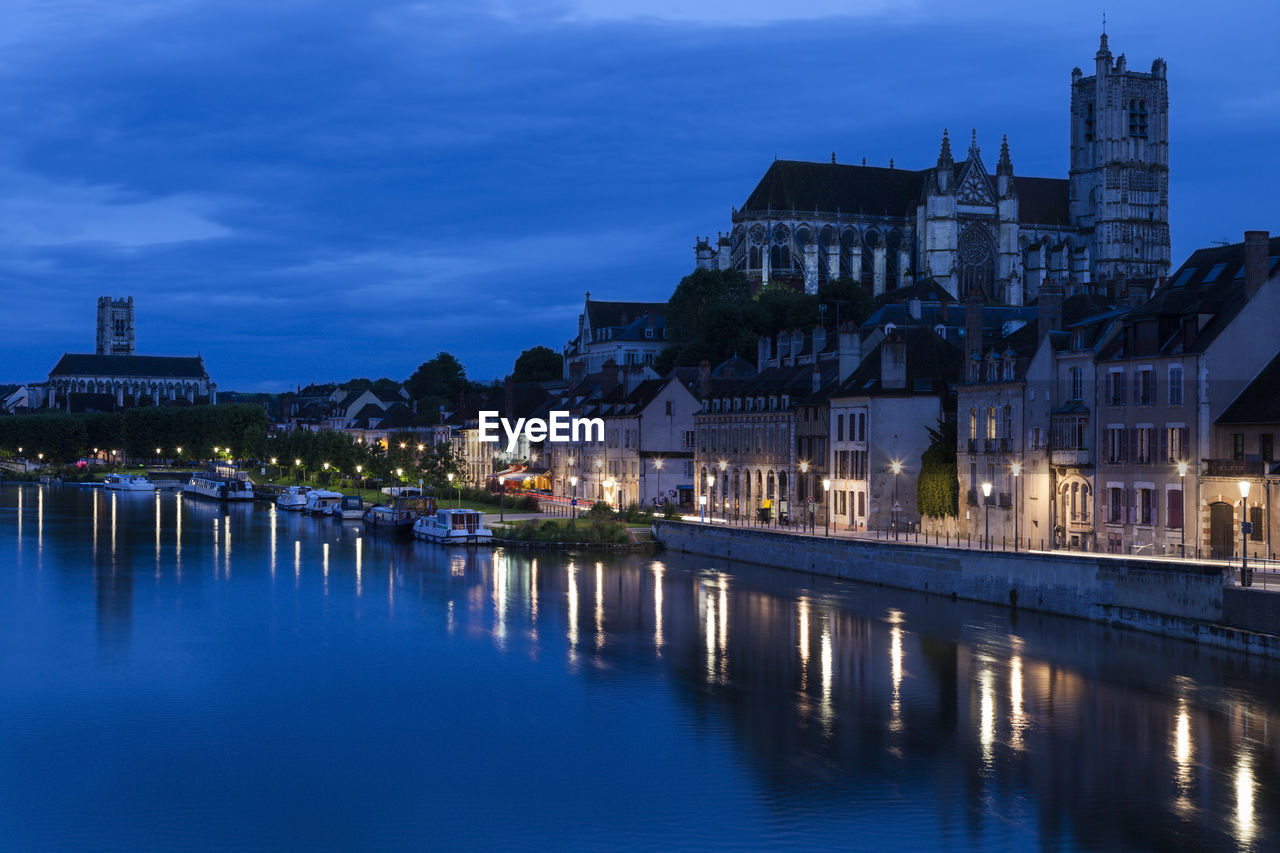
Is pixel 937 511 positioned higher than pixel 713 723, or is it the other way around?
pixel 937 511

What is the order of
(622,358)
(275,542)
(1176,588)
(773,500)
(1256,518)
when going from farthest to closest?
1. (622,358)
2. (275,542)
3. (773,500)
4. (1256,518)
5. (1176,588)

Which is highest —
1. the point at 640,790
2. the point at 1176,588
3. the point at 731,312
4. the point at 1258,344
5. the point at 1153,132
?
the point at 1153,132

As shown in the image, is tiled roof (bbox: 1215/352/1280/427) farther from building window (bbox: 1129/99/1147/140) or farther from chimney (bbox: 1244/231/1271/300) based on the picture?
building window (bbox: 1129/99/1147/140)

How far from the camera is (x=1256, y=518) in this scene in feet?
149

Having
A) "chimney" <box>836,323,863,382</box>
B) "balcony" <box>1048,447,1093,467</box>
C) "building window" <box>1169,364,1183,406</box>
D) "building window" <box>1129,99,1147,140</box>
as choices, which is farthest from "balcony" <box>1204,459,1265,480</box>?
"building window" <box>1129,99,1147,140</box>

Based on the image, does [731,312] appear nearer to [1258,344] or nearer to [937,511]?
[937,511]

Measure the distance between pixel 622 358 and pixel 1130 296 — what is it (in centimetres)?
9491

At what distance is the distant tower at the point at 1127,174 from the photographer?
166 m

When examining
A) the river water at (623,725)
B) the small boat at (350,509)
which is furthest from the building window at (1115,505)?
the small boat at (350,509)

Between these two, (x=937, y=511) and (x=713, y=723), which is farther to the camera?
(x=937, y=511)

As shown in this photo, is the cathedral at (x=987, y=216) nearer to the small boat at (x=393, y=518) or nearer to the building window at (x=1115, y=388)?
the small boat at (x=393, y=518)

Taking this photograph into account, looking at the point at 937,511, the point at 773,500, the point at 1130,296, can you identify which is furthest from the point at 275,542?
the point at 1130,296

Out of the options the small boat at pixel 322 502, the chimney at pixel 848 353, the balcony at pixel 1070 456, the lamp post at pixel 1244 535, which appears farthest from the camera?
the small boat at pixel 322 502

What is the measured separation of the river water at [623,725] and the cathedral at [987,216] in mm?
100765
